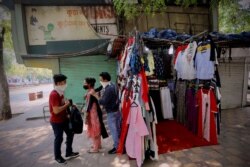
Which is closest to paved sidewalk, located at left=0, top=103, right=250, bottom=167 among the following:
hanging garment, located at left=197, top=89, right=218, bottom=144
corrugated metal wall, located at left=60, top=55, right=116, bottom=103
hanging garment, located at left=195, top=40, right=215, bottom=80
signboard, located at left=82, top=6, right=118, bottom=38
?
hanging garment, located at left=197, top=89, right=218, bottom=144

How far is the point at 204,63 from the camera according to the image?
5.14 metres

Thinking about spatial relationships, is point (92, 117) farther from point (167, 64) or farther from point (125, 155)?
point (167, 64)

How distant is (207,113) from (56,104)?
3786mm

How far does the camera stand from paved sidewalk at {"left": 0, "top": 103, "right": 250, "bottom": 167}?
4.35 m

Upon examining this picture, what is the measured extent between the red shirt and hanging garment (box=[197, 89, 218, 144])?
3557 millimetres

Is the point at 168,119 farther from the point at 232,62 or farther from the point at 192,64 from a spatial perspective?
the point at 232,62

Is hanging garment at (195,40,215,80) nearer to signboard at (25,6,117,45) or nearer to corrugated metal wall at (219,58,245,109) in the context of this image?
corrugated metal wall at (219,58,245,109)

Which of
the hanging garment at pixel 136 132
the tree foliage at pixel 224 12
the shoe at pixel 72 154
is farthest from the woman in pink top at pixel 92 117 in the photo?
the tree foliage at pixel 224 12

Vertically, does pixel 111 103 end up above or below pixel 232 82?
above

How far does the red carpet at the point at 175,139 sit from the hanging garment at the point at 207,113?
214 mm

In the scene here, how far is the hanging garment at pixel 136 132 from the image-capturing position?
4105 millimetres

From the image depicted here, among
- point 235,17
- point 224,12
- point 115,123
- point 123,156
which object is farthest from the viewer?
point 224,12

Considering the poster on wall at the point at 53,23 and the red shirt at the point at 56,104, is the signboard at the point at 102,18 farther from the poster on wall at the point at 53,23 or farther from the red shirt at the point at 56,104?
the red shirt at the point at 56,104

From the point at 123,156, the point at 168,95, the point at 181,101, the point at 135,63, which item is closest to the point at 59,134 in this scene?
the point at 123,156
